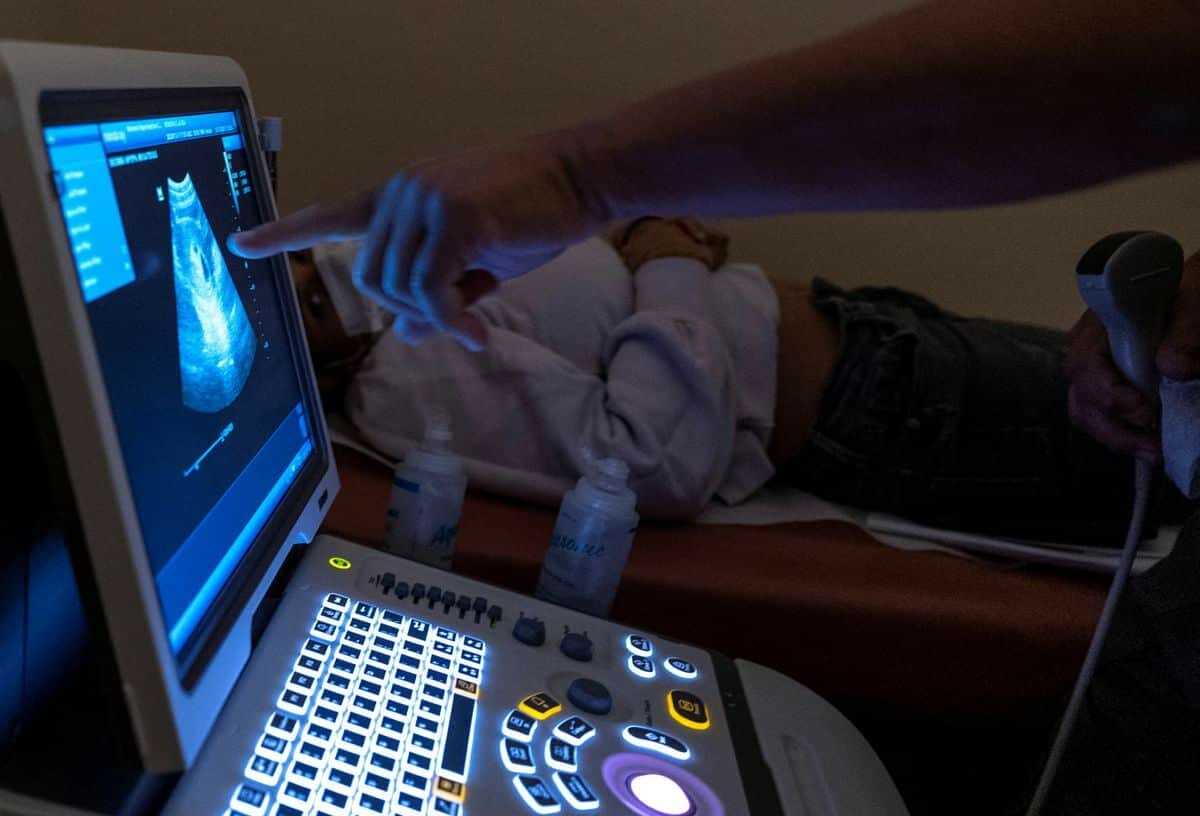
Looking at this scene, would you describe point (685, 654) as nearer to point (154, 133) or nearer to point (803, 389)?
point (154, 133)

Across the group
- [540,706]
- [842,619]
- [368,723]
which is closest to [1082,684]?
[842,619]

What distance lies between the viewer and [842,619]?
1.01 m

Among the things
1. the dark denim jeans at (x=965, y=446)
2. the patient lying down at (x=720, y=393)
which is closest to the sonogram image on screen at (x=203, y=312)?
the patient lying down at (x=720, y=393)

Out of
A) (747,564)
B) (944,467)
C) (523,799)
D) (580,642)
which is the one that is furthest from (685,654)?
(944,467)

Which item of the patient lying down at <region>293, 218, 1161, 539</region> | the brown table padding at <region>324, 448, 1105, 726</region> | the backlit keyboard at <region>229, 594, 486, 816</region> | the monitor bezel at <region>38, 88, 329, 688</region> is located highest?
the monitor bezel at <region>38, 88, 329, 688</region>

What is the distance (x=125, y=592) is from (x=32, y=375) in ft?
0.29

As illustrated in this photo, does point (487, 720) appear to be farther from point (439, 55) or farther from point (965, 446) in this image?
point (439, 55)

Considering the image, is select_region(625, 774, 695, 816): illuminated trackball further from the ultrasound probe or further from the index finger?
the ultrasound probe

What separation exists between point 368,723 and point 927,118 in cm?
41

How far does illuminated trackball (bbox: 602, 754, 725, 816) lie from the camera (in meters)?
0.52

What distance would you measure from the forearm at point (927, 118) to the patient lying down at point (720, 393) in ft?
2.19

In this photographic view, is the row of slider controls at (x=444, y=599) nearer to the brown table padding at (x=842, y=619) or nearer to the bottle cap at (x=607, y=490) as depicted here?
the bottle cap at (x=607, y=490)

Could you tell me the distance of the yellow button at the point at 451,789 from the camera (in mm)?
474

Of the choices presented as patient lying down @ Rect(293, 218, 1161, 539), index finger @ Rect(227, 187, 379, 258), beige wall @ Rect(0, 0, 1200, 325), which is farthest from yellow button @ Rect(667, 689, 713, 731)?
beige wall @ Rect(0, 0, 1200, 325)
